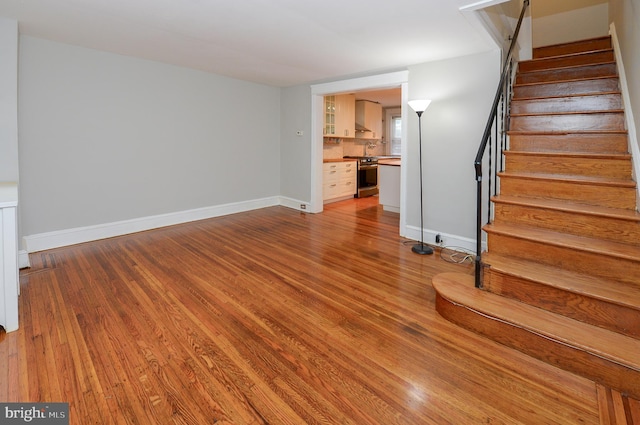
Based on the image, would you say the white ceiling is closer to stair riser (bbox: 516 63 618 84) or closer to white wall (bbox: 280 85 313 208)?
Answer: stair riser (bbox: 516 63 618 84)

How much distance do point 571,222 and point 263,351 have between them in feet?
8.09

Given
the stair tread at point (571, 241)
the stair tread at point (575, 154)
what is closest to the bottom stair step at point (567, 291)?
the stair tread at point (571, 241)

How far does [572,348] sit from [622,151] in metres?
2.14

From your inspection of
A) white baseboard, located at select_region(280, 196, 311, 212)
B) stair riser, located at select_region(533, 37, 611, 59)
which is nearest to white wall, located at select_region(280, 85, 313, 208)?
white baseboard, located at select_region(280, 196, 311, 212)

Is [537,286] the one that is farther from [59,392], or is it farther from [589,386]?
[59,392]

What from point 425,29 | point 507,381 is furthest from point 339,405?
point 425,29

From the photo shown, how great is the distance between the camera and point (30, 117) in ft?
11.7

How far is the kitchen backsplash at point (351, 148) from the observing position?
7560mm

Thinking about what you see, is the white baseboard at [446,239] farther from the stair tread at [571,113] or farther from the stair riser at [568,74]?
the stair riser at [568,74]

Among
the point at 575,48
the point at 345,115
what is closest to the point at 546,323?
the point at 575,48

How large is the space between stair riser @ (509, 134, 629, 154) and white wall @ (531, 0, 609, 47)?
346 centimetres

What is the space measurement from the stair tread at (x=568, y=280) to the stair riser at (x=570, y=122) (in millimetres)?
1703

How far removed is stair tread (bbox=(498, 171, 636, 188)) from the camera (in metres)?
2.49

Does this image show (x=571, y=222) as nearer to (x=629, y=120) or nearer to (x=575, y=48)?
(x=629, y=120)
